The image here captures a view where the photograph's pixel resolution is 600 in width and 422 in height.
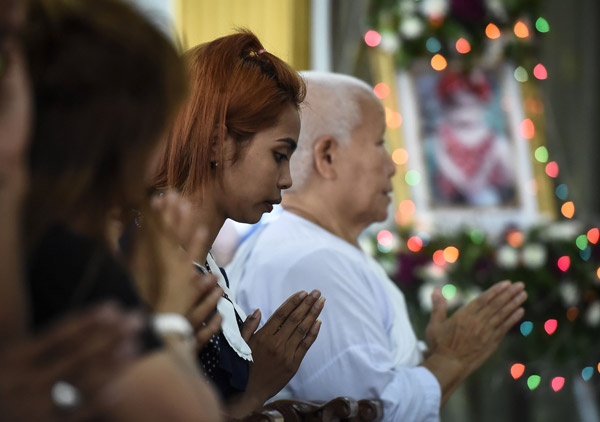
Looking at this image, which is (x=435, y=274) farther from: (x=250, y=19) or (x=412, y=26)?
(x=250, y=19)

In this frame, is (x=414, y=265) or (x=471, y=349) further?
(x=414, y=265)

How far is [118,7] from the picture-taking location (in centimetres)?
102

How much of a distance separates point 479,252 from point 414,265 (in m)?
0.34

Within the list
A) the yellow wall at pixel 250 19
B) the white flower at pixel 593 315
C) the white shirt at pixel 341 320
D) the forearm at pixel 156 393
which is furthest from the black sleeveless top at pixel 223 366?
the yellow wall at pixel 250 19

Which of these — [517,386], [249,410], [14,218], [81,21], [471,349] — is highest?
[81,21]

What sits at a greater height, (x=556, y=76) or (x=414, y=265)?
(x=556, y=76)

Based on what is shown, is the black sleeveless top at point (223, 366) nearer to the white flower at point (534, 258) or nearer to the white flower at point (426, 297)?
the white flower at point (426, 297)

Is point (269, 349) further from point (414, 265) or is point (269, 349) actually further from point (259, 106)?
point (414, 265)

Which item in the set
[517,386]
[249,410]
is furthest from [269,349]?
[517,386]

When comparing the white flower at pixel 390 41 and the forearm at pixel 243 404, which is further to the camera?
the white flower at pixel 390 41

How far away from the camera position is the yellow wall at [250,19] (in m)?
4.87

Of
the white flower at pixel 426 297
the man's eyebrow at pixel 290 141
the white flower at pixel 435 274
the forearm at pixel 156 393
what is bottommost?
the white flower at pixel 426 297

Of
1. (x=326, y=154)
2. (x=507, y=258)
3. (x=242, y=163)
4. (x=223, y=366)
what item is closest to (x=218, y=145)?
(x=242, y=163)

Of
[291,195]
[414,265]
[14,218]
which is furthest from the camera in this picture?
[414,265]
